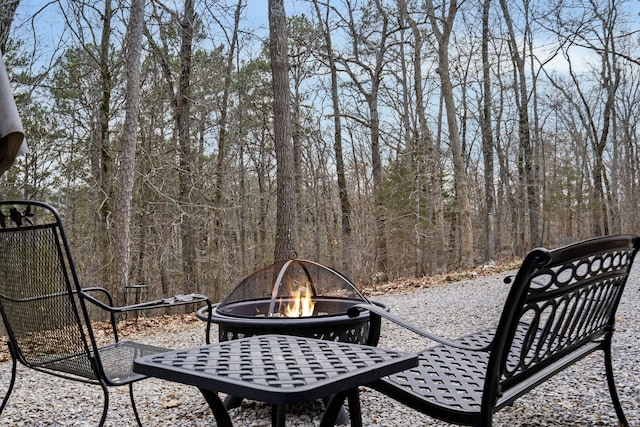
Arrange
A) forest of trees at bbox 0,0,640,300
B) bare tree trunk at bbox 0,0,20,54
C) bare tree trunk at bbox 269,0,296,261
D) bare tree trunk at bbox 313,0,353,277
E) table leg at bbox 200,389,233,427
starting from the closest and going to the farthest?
table leg at bbox 200,389,233,427
bare tree trunk at bbox 0,0,20,54
bare tree trunk at bbox 269,0,296,261
forest of trees at bbox 0,0,640,300
bare tree trunk at bbox 313,0,353,277

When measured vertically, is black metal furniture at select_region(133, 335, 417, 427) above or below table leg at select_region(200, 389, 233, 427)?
above

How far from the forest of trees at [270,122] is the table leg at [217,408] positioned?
542 centimetres

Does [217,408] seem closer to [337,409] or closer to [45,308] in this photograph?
[337,409]

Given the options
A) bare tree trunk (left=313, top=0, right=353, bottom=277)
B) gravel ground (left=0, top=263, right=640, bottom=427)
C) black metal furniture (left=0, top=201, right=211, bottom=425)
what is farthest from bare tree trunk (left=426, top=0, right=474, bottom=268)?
black metal furniture (left=0, top=201, right=211, bottom=425)

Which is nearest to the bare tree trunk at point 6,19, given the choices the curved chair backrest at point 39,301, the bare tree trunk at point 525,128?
the curved chair backrest at point 39,301

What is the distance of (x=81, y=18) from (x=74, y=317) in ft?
23.1

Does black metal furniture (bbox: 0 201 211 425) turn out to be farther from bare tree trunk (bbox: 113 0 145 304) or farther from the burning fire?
bare tree trunk (bbox: 113 0 145 304)

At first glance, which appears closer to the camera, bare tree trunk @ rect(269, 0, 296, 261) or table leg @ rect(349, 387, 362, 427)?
table leg @ rect(349, 387, 362, 427)

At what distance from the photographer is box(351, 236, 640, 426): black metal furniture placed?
53.1 inches

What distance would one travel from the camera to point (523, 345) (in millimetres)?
1485

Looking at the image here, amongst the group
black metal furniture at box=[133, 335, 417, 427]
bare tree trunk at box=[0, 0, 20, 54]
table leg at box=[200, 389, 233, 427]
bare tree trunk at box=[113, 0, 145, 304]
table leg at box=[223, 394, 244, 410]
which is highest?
bare tree trunk at box=[0, 0, 20, 54]

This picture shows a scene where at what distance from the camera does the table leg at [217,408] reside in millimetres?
1245

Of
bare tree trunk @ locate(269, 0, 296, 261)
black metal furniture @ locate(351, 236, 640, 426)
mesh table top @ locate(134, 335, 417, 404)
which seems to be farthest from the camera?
bare tree trunk @ locate(269, 0, 296, 261)

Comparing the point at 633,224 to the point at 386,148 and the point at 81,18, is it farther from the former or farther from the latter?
the point at 81,18
